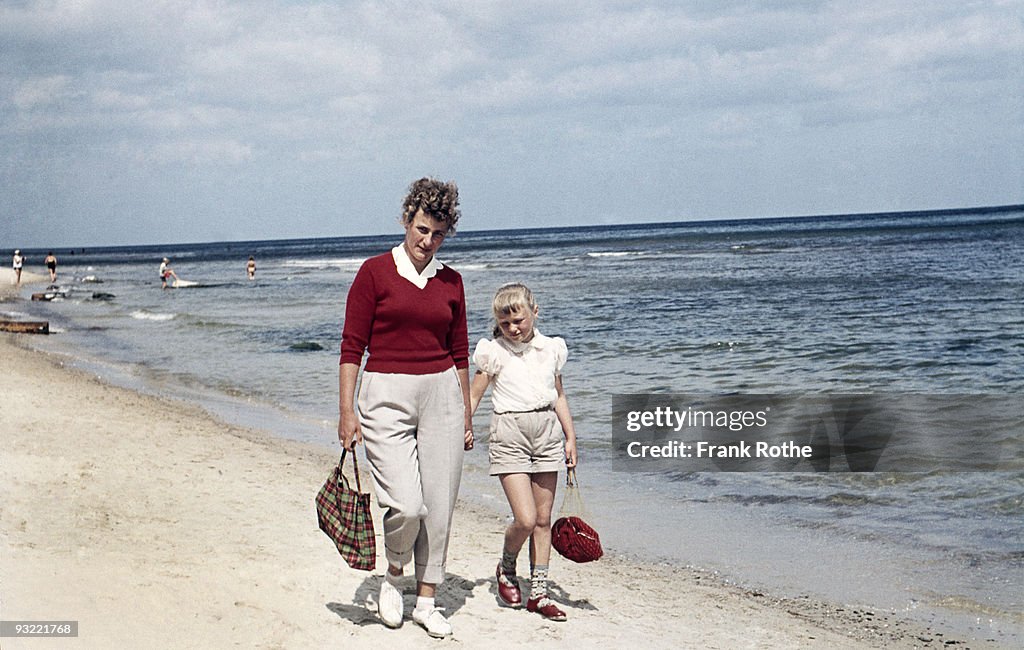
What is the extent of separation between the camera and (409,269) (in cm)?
438

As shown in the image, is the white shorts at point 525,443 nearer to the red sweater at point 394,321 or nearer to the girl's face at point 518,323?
the girl's face at point 518,323

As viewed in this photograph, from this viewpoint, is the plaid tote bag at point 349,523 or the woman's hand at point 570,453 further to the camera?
the woman's hand at point 570,453

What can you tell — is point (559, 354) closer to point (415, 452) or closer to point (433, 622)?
point (415, 452)

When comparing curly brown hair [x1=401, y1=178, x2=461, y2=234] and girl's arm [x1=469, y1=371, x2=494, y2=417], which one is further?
girl's arm [x1=469, y1=371, x2=494, y2=417]

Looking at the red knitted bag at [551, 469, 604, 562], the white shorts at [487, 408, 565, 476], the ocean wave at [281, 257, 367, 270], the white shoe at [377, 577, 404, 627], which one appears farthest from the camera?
the ocean wave at [281, 257, 367, 270]

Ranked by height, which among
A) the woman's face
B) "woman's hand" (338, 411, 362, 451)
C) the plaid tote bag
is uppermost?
the woman's face

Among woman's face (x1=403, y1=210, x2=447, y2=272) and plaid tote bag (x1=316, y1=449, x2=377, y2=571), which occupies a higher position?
woman's face (x1=403, y1=210, x2=447, y2=272)

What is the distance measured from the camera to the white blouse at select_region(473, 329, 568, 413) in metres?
4.80

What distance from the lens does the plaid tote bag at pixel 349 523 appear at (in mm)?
4516

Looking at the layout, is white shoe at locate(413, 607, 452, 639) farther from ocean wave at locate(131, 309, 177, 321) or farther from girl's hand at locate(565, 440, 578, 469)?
ocean wave at locate(131, 309, 177, 321)

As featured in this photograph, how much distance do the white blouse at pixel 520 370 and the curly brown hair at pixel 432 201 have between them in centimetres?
73

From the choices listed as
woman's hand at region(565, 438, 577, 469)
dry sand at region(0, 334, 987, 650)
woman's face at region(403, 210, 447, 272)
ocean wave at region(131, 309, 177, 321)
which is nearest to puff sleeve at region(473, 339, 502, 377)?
woman's hand at region(565, 438, 577, 469)

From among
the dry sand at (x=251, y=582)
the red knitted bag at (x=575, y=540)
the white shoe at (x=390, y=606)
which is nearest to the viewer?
the dry sand at (x=251, y=582)

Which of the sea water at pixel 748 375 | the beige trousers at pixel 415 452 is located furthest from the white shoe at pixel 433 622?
the sea water at pixel 748 375
